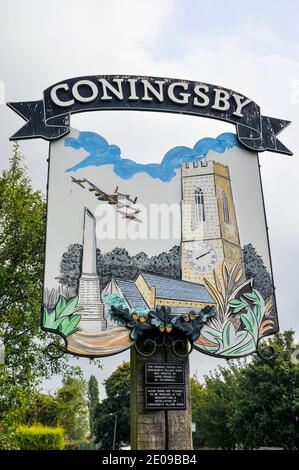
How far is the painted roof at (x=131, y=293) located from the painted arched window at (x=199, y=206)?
1683 millimetres

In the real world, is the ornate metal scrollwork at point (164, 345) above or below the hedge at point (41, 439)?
above

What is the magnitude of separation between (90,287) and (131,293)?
65 cm

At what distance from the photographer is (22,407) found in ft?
35.4

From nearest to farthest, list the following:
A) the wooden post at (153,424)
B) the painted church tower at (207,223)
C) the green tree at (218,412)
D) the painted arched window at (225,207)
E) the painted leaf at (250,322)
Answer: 1. the wooden post at (153,424)
2. the painted leaf at (250,322)
3. the painted church tower at (207,223)
4. the painted arched window at (225,207)
5. the green tree at (218,412)

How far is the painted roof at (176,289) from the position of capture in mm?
7961

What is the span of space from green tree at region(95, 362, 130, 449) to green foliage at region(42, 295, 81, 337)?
24771mm

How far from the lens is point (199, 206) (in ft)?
28.4

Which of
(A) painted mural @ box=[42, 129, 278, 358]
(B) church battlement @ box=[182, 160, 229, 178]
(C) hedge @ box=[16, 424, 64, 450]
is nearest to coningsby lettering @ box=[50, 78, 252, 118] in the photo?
(A) painted mural @ box=[42, 129, 278, 358]

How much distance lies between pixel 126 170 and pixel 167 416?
407 centimetres

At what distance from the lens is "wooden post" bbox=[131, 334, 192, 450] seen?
717cm

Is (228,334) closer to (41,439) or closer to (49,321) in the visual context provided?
(49,321)

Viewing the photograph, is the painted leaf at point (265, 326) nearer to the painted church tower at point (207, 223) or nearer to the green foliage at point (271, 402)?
the painted church tower at point (207, 223)

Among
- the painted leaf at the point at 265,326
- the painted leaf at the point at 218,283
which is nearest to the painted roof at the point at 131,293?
the painted leaf at the point at 218,283

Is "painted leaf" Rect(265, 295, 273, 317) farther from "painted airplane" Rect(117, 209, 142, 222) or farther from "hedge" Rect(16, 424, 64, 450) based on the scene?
"hedge" Rect(16, 424, 64, 450)
